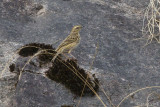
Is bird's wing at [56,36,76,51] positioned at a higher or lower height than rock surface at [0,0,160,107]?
higher

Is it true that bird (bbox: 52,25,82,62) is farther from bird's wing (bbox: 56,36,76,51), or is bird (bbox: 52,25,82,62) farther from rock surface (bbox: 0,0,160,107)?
rock surface (bbox: 0,0,160,107)

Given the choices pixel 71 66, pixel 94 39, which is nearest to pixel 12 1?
pixel 94 39

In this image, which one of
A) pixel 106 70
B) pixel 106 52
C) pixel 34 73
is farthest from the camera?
pixel 106 52

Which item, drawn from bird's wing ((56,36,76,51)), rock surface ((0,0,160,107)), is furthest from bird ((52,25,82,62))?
rock surface ((0,0,160,107))

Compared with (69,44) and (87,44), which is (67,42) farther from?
(87,44)

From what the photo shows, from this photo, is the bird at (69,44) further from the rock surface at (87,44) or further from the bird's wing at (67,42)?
the rock surface at (87,44)

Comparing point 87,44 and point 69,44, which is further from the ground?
point 69,44

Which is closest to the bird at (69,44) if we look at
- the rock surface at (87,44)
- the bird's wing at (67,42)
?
the bird's wing at (67,42)

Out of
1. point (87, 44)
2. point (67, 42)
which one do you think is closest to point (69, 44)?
point (67, 42)

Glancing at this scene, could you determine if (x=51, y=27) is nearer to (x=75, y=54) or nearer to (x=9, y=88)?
(x=75, y=54)
